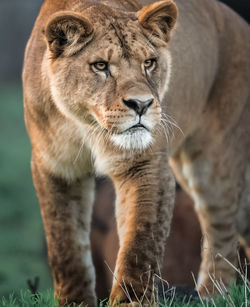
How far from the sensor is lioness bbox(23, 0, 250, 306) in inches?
137

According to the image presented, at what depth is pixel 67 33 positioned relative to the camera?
3562 mm

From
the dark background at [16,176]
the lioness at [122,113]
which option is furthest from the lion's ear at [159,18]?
the dark background at [16,176]

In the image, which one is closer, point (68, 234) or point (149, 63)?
point (149, 63)

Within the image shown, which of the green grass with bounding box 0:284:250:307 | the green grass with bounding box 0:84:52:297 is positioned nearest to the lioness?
the green grass with bounding box 0:284:250:307

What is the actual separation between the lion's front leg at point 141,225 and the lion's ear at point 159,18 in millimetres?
609

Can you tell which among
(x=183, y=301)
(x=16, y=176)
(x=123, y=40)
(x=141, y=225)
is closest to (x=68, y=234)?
(x=141, y=225)

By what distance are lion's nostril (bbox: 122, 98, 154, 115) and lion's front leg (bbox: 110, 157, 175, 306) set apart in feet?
1.59

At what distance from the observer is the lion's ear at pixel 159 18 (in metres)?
3.68

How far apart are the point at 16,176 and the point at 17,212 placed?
5.43 ft

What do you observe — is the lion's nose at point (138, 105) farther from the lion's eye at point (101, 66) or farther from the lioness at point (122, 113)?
the lion's eye at point (101, 66)

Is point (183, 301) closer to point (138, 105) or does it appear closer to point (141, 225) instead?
point (141, 225)

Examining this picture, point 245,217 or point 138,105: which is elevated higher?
point 138,105

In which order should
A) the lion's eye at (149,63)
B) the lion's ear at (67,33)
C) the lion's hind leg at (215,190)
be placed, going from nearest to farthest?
the lion's ear at (67,33) < the lion's eye at (149,63) < the lion's hind leg at (215,190)

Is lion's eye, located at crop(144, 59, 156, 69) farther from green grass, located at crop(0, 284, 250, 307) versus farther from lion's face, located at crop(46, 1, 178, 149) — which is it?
green grass, located at crop(0, 284, 250, 307)
